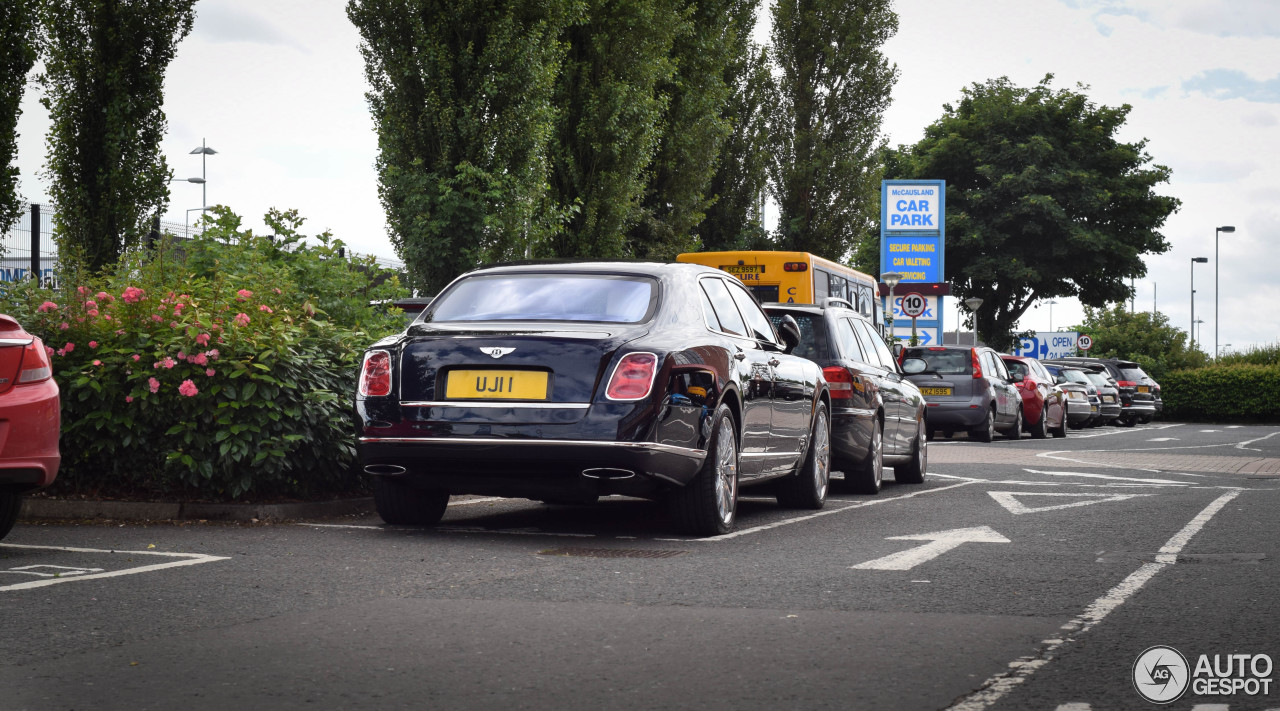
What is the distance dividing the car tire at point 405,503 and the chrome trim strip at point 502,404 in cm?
77

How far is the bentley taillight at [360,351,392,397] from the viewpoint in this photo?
8.30 meters

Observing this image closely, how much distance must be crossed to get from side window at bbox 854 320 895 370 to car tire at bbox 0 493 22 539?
24.7ft

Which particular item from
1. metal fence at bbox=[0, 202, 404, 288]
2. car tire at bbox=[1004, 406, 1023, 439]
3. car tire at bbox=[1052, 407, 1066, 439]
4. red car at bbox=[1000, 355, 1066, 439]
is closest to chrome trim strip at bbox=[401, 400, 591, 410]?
metal fence at bbox=[0, 202, 404, 288]

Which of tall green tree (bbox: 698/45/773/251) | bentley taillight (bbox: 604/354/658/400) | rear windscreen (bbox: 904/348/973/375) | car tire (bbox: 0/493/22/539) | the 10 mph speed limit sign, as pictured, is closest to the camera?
car tire (bbox: 0/493/22/539)

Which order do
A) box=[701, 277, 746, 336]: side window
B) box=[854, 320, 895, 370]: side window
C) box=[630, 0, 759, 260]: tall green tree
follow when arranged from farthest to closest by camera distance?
box=[630, 0, 759, 260]: tall green tree, box=[854, 320, 895, 370]: side window, box=[701, 277, 746, 336]: side window

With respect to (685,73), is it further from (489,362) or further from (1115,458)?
(489,362)

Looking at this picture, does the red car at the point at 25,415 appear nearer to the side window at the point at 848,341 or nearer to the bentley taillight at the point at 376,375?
the bentley taillight at the point at 376,375

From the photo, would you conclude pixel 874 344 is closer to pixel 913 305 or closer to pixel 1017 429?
pixel 1017 429

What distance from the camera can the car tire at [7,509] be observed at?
748 cm

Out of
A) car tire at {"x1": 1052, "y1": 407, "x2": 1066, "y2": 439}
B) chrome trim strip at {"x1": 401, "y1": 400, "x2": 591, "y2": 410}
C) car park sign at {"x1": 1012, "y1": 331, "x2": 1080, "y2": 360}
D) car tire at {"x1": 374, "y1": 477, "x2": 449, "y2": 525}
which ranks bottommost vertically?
car tire at {"x1": 1052, "y1": 407, "x2": 1066, "y2": 439}

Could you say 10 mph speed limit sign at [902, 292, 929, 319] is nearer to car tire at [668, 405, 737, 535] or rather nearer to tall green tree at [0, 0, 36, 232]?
tall green tree at [0, 0, 36, 232]

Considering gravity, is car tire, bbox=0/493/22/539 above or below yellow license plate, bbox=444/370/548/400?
below

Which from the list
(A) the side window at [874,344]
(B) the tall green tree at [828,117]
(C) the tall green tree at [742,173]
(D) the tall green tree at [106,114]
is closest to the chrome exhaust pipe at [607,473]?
(A) the side window at [874,344]

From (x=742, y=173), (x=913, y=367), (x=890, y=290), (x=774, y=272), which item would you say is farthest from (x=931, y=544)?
(x=742, y=173)
